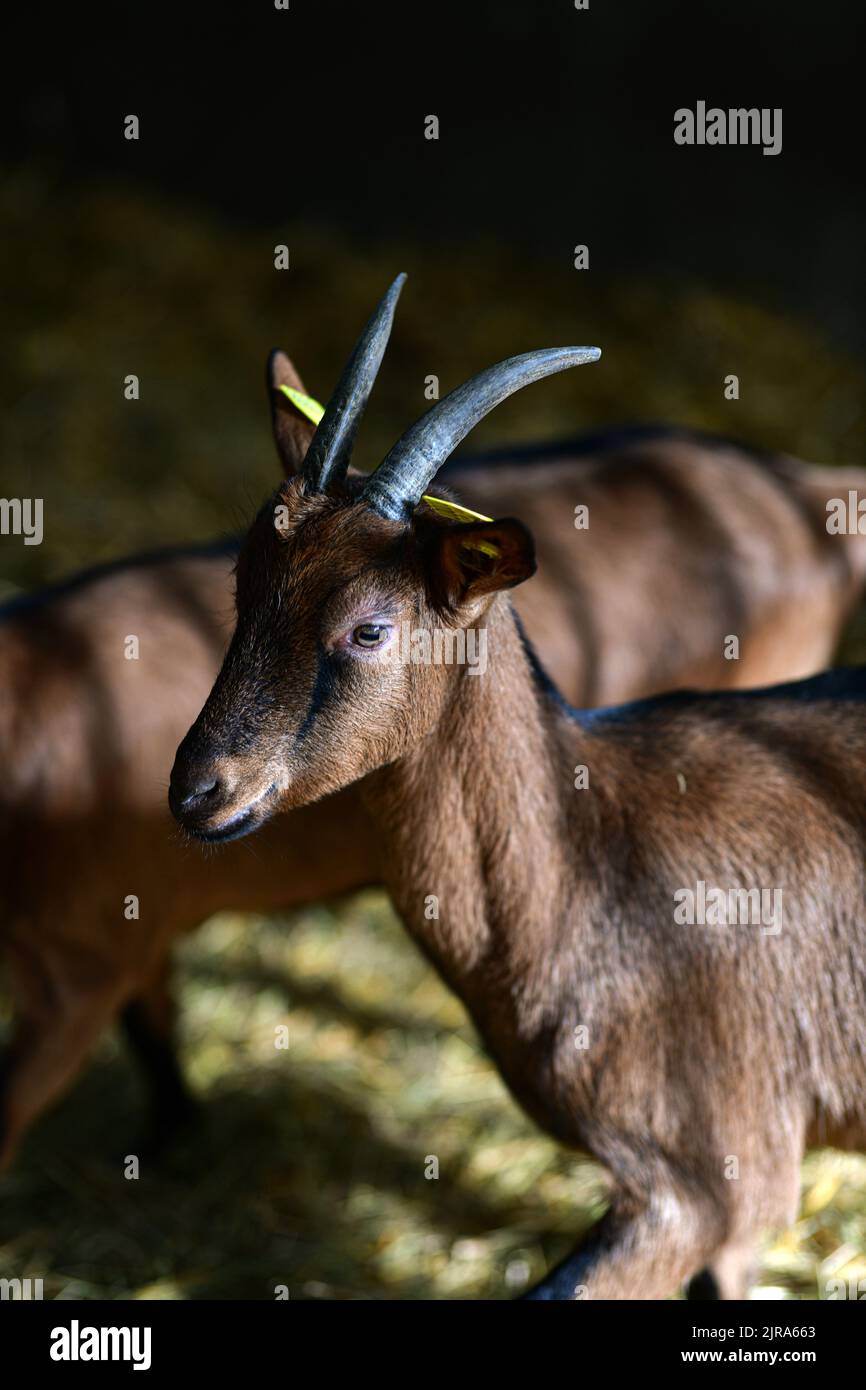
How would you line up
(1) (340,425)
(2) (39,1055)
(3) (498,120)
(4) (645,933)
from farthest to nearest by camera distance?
(3) (498,120), (2) (39,1055), (4) (645,933), (1) (340,425)

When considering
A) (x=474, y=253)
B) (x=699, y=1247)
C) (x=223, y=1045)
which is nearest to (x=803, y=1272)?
(x=699, y=1247)

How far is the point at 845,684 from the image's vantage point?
10.8ft

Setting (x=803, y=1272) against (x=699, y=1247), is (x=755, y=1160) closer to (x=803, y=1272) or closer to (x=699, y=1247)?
(x=699, y=1247)

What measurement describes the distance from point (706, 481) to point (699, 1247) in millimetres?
2602

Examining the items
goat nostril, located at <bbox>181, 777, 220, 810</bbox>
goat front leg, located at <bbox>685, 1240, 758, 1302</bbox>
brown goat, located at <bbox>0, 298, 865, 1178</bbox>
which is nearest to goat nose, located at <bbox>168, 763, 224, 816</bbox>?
goat nostril, located at <bbox>181, 777, 220, 810</bbox>

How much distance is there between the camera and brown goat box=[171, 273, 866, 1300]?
2.88m

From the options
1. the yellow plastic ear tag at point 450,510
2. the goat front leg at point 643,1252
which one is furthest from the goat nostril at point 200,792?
the goat front leg at point 643,1252

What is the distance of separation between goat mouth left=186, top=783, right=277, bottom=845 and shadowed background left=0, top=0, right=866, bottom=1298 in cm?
280

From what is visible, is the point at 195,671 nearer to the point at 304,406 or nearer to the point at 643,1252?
the point at 304,406

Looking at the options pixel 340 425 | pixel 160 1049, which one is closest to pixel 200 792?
pixel 340 425

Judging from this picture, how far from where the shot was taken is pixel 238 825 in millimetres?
2637

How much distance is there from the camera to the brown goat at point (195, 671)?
3.98 meters

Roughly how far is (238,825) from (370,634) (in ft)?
1.41

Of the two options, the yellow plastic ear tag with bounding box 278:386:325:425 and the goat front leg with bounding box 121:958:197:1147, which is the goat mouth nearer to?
the yellow plastic ear tag with bounding box 278:386:325:425
